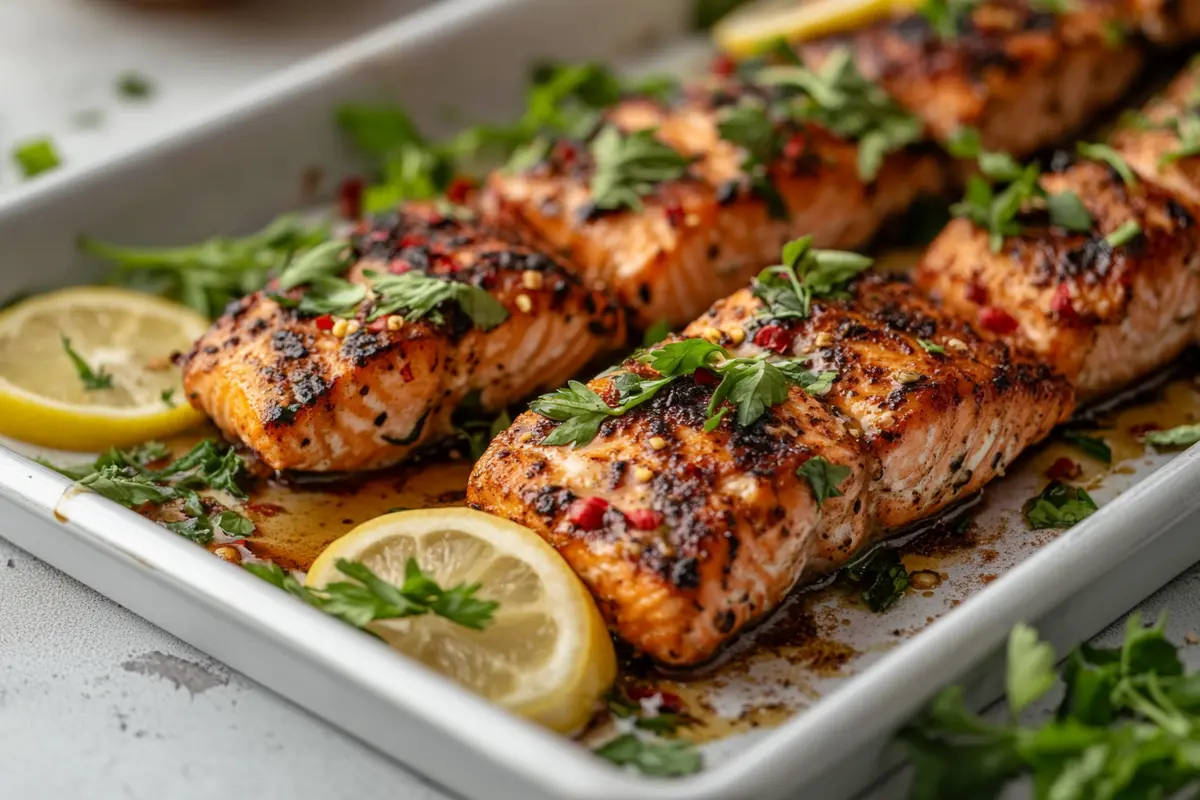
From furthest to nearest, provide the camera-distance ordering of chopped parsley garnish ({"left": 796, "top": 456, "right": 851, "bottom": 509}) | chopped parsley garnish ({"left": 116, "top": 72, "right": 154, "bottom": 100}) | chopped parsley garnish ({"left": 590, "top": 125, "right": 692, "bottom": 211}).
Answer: chopped parsley garnish ({"left": 116, "top": 72, "right": 154, "bottom": 100}) < chopped parsley garnish ({"left": 590, "top": 125, "right": 692, "bottom": 211}) < chopped parsley garnish ({"left": 796, "top": 456, "right": 851, "bottom": 509})

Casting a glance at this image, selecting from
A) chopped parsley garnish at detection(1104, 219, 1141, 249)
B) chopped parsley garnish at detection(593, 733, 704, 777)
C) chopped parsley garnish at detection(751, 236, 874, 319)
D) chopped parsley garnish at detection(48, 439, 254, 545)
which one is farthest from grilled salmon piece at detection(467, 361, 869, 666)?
chopped parsley garnish at detection(1104, 219, 1141, 249)

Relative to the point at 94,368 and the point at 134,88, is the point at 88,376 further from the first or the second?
the point at 134,88

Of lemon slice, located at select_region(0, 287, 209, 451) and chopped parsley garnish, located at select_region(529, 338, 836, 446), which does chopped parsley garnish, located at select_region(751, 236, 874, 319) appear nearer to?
chopped parsley garnish, located at select_region(529, 338, 836, 446)

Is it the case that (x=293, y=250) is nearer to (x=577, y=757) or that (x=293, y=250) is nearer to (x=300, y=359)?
(x=300, y=359)

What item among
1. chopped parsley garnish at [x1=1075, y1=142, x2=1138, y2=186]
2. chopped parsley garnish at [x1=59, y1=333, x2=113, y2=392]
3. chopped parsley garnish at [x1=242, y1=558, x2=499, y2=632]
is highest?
chopped parsley garnish at [x1=1075, y1=142, x2=1138, y2=186]

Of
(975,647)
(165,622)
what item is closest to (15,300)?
(165,622)

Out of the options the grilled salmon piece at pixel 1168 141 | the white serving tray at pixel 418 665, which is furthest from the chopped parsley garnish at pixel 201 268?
the grilled salmon piece at pixel 1168 141

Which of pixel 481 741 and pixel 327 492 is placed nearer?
pixel 481 741

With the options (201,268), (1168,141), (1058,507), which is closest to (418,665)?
(1058,507)
